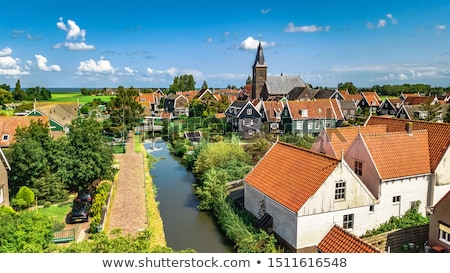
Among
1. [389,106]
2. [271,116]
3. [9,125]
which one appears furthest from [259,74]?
[9,125]

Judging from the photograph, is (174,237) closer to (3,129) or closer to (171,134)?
(3,129)

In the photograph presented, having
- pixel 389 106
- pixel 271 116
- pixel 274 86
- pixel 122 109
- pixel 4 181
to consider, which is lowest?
pixel 4 181

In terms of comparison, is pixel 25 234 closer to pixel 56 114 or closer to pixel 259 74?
pixel 56 114

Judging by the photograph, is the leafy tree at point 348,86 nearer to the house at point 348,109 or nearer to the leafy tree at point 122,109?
the house at point 348,109

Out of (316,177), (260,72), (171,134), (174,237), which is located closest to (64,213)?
(174,237)

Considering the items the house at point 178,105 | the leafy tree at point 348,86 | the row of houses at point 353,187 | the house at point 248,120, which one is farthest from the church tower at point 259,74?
the row of houses at point 353,187
